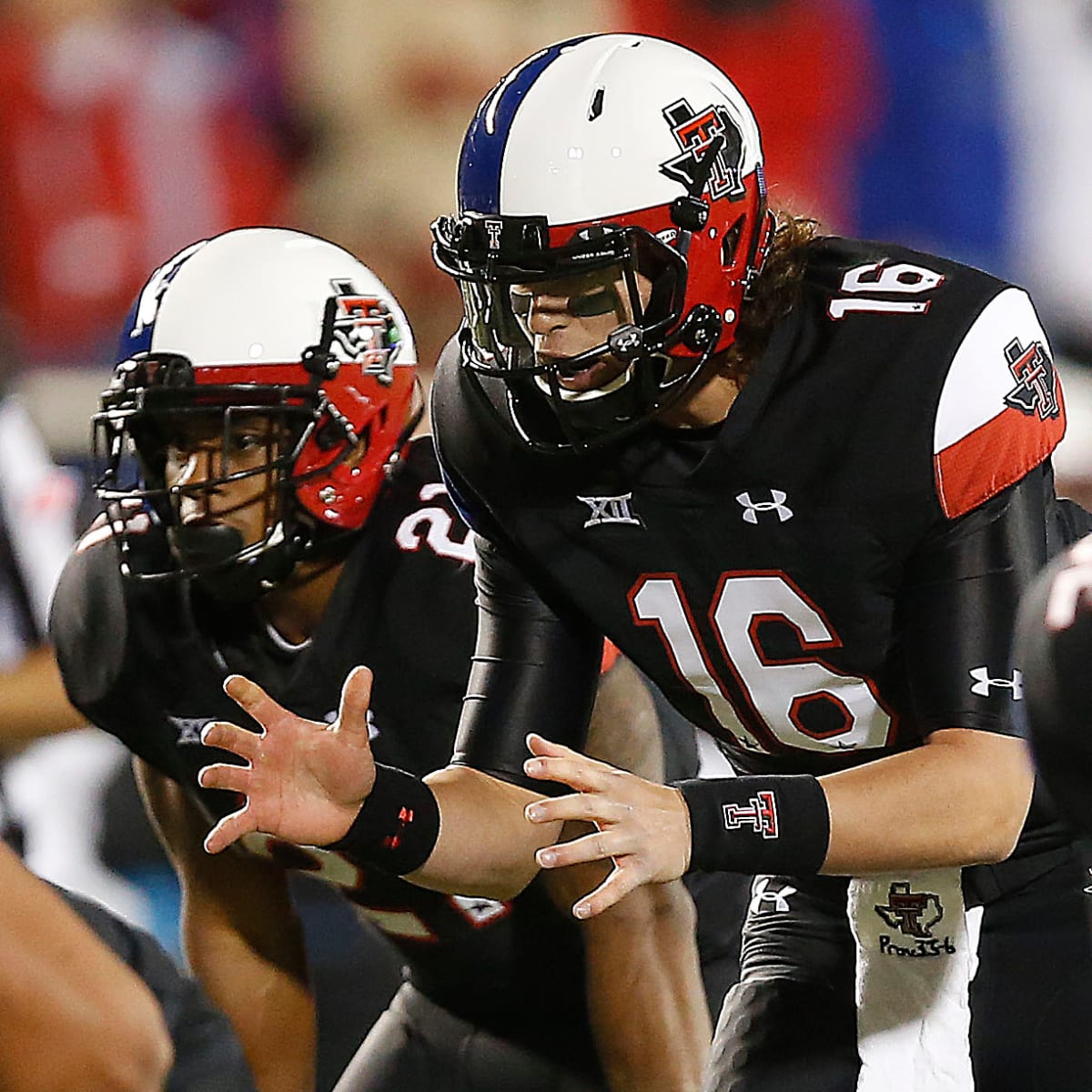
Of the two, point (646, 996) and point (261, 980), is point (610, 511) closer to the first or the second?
point (646, 996)

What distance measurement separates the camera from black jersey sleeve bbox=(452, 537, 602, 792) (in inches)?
70.7

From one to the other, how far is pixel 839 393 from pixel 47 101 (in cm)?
316

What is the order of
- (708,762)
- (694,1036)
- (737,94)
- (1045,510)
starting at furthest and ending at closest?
(708,762)
(694,1036)
(737,94)
(1045,510)

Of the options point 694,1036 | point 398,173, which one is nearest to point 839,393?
point 694,1036

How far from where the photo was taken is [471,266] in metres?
1.70

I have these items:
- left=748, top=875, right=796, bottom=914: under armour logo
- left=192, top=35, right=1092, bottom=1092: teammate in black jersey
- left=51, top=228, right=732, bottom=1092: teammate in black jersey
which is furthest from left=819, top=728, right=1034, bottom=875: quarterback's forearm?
left=51, top=228, right=732, bottom=1092: teammate in black jersey

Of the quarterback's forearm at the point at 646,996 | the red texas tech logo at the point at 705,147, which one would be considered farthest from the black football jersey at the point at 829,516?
the quarterback's forearm at the point at 646,996

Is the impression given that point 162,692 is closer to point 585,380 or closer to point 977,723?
point 585,380

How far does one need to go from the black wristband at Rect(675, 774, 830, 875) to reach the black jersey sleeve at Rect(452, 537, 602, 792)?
31cm

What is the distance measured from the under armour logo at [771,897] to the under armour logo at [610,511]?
1.34 feet

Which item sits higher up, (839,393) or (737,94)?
(737,94)

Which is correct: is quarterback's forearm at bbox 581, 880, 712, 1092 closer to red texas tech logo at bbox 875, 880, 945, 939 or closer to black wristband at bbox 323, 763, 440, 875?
red texas tech logo at bbox 875, 880, 945, 939

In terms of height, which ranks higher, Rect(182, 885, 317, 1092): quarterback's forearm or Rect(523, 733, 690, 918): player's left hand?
Rect(523, 733, 690, 918): player's left hand

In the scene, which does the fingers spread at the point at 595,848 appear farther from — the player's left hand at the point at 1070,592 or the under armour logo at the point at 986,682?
the player's left hand at the point at 1070,592
